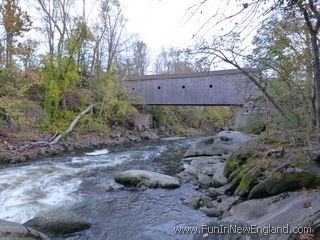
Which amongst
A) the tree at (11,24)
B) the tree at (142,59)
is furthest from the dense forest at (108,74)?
the tree at (142,59)

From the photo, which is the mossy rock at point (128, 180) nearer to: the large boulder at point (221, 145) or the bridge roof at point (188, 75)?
the large boulder at point (221, 145)

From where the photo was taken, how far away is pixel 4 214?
377cm

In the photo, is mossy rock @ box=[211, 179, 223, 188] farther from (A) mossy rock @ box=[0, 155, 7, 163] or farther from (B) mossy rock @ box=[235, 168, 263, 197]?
(A) mossy rock @ box=[0, 155, 7, 163]

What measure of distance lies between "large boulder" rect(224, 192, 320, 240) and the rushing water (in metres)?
0.71

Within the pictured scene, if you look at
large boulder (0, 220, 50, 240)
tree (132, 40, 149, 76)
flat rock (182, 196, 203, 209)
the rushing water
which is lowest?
the rushing water

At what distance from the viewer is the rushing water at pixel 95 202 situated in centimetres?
343

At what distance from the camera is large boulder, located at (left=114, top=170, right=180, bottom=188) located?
5.23 metres

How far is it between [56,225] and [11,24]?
24.4 feet

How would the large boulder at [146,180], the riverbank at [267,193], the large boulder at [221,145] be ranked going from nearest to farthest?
the riverbank at [267,193], the large boulder at [146,180], the large boulder at [221,145]

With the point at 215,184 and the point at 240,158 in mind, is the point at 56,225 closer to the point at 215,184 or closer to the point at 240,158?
the point at 215,184

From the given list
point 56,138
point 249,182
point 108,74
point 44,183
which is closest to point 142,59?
point 108,74

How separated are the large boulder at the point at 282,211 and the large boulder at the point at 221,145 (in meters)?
4.62

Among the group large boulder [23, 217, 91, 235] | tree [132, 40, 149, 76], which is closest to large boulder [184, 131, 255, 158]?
large boulder [23, 217, 91, 235]

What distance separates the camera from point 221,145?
8.21 metres
